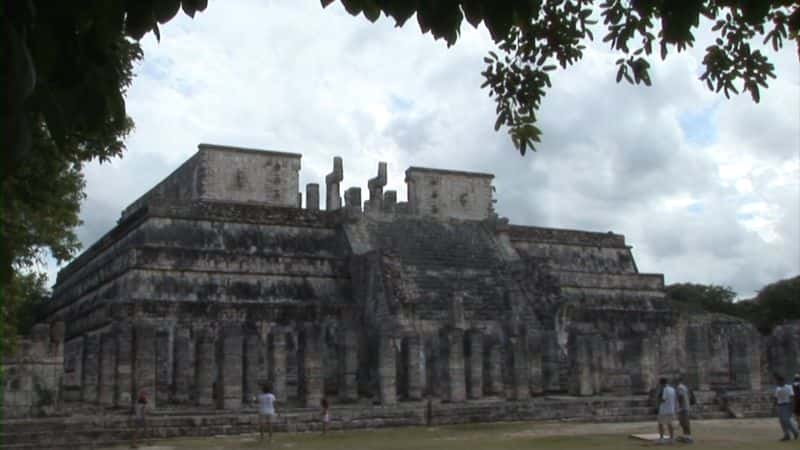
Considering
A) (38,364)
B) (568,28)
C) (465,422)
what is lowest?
(465,422)

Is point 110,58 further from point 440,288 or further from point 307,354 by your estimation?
point 440,288

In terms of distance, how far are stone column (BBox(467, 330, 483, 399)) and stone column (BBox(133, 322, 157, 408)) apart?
25.3 ft

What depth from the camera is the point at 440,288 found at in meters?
27.6

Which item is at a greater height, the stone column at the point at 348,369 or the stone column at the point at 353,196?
the stone column at the point at 353,196

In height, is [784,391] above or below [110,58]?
below

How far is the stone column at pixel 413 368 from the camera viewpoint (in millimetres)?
21797

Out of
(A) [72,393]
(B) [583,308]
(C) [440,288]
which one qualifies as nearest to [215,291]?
(A) [72,393]

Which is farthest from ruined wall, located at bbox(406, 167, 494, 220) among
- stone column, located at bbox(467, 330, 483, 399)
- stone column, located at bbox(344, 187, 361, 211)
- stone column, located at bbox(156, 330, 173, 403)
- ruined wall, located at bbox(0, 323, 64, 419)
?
ruined wall, located at bbox(0, 323, 64, 419)

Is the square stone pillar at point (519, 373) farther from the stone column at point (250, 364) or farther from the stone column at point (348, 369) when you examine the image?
the stone column at point (250, 364)

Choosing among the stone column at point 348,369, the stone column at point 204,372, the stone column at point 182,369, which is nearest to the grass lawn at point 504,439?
the stone column at point 348,369

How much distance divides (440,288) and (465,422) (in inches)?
362

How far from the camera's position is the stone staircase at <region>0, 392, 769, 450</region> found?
15.0 meters

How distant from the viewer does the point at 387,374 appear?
68.7 ft

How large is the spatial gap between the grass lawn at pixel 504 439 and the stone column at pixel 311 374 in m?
3.34
